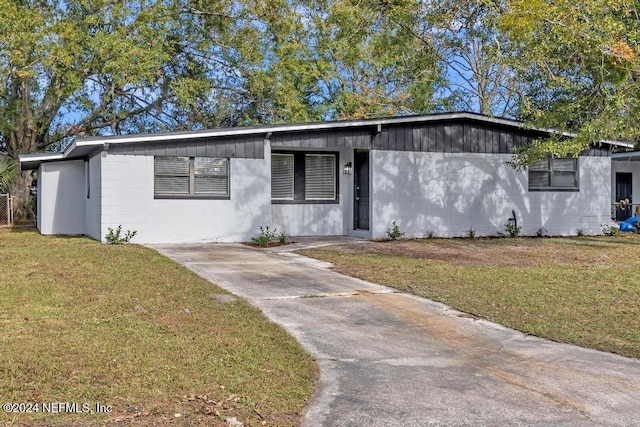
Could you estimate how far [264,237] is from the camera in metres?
14.2

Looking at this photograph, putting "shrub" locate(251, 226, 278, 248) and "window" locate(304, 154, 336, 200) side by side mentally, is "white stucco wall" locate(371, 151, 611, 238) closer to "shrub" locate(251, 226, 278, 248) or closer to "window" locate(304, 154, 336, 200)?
"window" locate(304, 154, 336, 200)

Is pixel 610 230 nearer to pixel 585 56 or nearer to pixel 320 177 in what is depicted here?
pixel 585 56

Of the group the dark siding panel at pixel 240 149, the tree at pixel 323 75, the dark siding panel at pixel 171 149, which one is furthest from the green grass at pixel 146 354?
the tree at pixel 323 75

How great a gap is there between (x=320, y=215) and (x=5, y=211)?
45.3 feet

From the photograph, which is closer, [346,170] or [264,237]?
[264,237]

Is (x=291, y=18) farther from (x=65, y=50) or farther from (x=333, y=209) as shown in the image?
(x=333, y=209)

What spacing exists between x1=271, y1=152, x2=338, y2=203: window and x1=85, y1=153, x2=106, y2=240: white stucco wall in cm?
452

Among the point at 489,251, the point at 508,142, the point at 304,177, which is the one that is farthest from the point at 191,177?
the point at 508,142

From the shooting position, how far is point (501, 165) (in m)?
16.4

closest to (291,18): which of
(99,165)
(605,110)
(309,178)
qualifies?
(309,178)

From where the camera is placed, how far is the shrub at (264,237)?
13852 mm

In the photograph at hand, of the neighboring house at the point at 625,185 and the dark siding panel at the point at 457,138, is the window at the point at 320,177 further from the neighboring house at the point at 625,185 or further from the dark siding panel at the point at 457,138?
the neighboring house at the point at 625,185

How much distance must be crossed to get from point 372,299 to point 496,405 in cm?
349

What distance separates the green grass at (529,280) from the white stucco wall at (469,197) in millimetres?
1471
